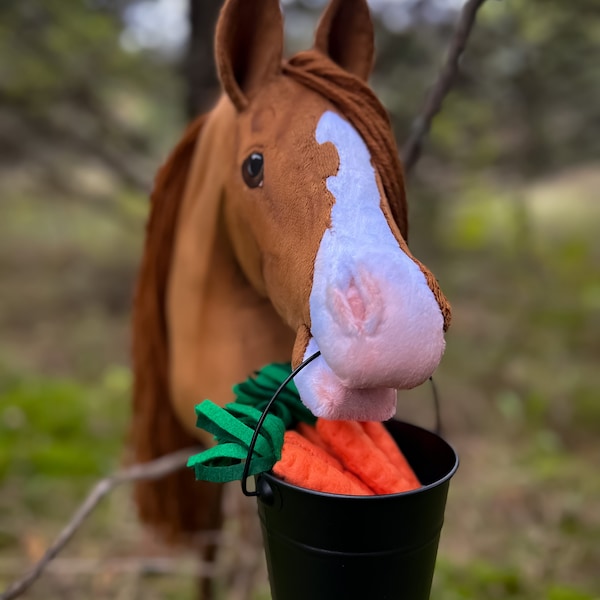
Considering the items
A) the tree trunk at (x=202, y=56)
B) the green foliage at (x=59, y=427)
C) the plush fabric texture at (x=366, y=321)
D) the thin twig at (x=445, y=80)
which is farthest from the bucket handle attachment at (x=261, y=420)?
the green foliage at (x=59, y=427)

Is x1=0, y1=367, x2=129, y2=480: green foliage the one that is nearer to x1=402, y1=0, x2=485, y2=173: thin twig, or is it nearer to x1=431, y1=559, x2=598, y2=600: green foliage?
x1=431, y1=559, x2=598, y2=600: green foliage

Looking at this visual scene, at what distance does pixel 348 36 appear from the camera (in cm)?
75

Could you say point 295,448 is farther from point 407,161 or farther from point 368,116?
point 407,161

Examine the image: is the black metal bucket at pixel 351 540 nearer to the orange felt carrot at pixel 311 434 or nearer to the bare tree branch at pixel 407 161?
the orange felt carrot at pixel 311 434

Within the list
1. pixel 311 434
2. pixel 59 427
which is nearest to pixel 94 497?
pixel 311 434

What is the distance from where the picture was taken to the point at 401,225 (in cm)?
66

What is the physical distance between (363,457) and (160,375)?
57cm

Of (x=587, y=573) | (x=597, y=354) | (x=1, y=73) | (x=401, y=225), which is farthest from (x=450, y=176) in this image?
(x=401, y=225)

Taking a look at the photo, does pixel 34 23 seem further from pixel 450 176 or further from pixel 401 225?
pixel 401 225

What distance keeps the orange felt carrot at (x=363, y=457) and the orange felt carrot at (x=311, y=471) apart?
2 cm

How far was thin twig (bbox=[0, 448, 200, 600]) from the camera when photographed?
78cm

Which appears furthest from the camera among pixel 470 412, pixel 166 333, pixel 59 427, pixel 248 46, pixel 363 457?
pixel 470 412

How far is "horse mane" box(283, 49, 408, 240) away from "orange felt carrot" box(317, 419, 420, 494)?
0.22 meters

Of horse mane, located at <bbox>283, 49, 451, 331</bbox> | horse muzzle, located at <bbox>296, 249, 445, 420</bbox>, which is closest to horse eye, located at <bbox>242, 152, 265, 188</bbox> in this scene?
horse mane, located at <bbox>283, 49, 451, 331</bbox>
